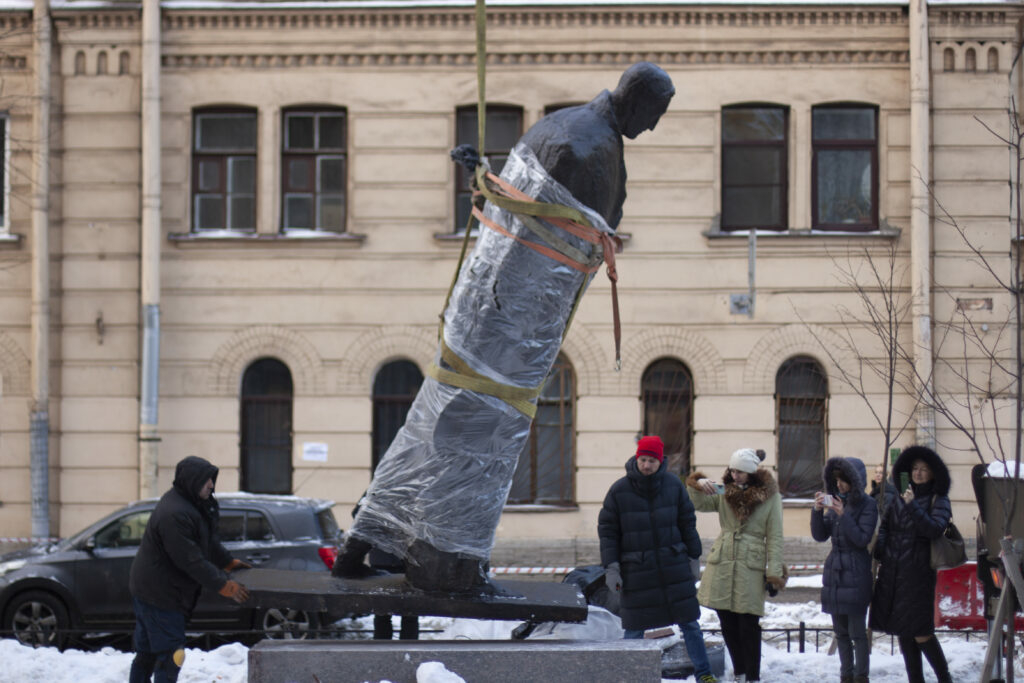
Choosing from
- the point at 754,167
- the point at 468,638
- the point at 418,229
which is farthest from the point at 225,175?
the point at 468,638

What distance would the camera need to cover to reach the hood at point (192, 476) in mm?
7504

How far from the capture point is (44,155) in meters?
17.1

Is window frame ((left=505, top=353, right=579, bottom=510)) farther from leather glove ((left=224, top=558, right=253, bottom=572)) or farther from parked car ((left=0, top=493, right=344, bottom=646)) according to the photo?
leather glove ((left=224, top=558, right=253, bottom=572))

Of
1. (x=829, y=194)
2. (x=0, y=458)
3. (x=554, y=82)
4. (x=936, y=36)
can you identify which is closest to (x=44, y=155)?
(x=0, y=458)

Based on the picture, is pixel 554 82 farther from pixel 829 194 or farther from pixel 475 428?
pixel 475 428

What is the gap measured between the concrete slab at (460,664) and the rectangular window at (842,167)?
12431 millimetres

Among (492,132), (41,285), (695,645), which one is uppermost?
(492,132)

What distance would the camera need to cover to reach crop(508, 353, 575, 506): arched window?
17250mm

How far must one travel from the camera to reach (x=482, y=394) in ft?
20.2

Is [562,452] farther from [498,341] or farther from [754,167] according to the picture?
[498,341]

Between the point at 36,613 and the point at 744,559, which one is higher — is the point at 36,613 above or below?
below

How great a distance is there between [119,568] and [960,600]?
7.72 meters

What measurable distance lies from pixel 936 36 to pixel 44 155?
12262 mm

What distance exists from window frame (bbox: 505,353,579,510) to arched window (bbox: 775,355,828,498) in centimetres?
280
